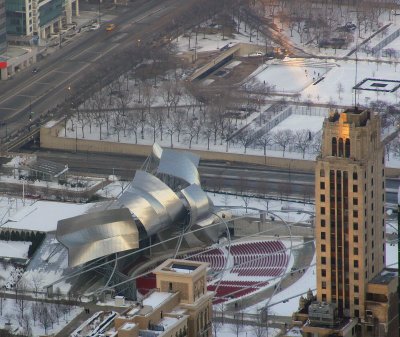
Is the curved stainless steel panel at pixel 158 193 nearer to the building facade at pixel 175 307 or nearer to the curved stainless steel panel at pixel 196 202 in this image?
the curved stainless steel panel at pixel 196 202

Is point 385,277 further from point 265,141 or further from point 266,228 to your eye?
point 265,141

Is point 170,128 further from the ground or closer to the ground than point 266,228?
further from the ground

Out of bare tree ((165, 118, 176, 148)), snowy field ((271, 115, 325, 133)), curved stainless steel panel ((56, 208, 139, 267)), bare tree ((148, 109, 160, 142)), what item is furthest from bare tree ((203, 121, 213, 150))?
curved stainless steel panel ((56, 208, 139, 267))

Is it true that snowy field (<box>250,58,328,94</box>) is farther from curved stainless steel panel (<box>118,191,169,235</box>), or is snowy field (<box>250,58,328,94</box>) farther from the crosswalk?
curved stainless steel panel (<box>118,191,169,235</box>)

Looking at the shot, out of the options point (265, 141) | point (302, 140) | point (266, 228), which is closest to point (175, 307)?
point (266, 228)

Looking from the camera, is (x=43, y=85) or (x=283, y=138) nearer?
(x=283, y=138)

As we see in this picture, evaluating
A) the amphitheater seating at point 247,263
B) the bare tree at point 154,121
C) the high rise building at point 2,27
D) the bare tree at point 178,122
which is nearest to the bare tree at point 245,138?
the bare tree at point 178,122
